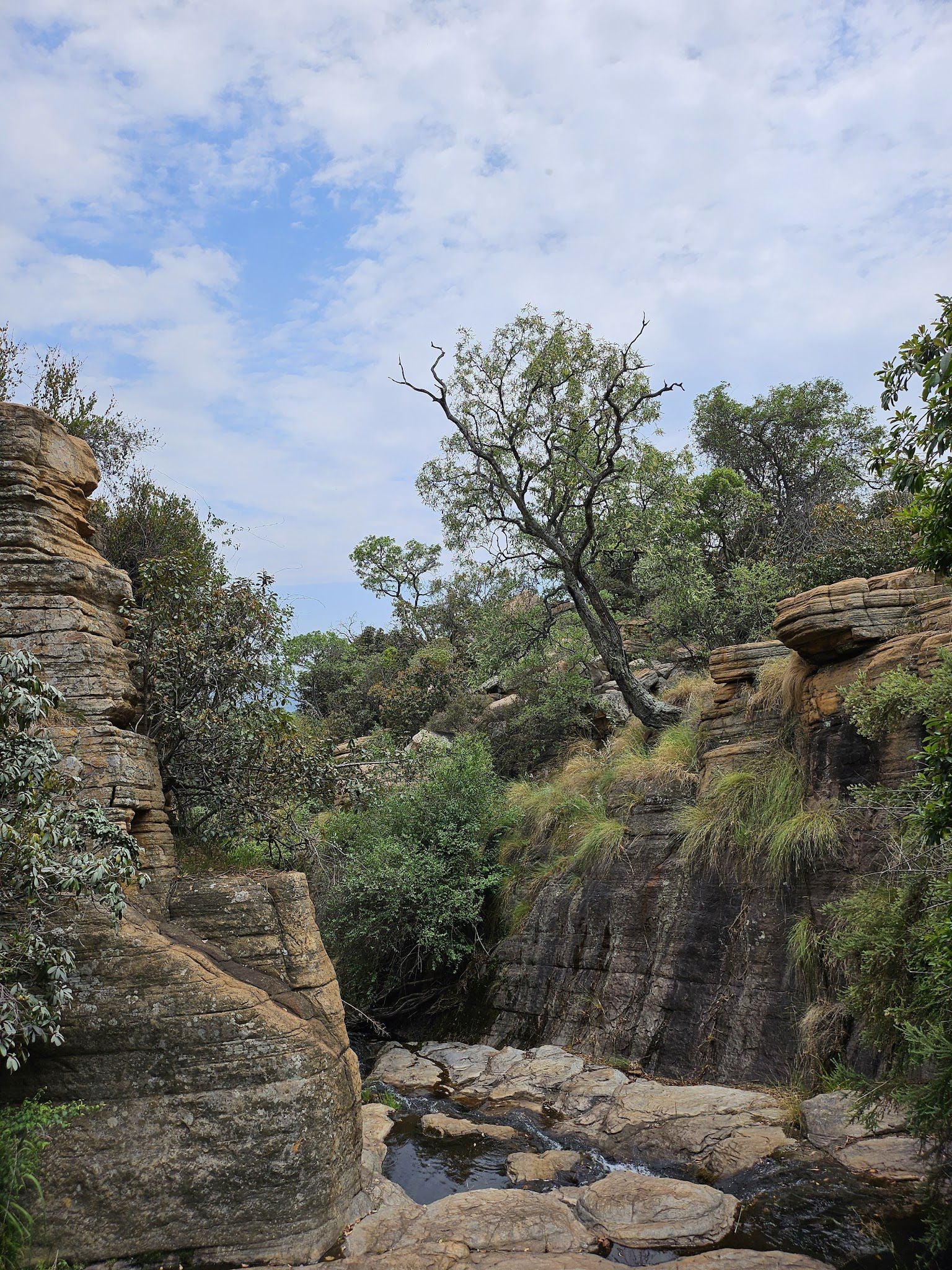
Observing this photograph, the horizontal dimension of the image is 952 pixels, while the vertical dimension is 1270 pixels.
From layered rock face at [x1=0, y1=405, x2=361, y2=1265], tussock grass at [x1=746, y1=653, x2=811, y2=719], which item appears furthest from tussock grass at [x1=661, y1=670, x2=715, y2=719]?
layered rock face at [x1=0, y1=405, x2=361, y2=1265]

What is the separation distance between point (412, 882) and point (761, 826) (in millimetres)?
5918

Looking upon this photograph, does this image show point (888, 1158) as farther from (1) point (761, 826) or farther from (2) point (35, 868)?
(2) point (35, 868)

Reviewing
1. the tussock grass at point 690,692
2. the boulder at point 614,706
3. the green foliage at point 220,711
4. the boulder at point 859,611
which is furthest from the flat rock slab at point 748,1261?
the boulder at point 614,706

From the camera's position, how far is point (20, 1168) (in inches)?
228

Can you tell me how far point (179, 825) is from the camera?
9000 millimetres

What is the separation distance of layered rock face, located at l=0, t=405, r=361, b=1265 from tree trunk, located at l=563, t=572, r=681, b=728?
904 cm

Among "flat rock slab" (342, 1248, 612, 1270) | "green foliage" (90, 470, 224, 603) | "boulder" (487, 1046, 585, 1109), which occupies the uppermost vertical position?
"green foliage" (90, 470, 224, 603)

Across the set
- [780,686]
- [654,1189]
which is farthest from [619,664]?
[654,1189]

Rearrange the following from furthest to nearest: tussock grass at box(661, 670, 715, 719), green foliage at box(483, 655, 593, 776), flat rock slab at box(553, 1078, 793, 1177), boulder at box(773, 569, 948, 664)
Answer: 1. green foliage at box(483, 655, 593, 776)
2. tussock grass at box(661, 670, 715, 719)
3. boulder at box(773, 569, 948, 664)
4. flat rock slab at box(553, 1078, 793, 1177)

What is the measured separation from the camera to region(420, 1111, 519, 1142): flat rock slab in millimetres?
9031

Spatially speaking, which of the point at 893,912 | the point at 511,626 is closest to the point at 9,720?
the point at 893,912

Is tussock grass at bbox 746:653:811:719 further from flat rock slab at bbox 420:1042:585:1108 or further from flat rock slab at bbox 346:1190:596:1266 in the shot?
flat rock slab at bbox 346:1190:596:1266

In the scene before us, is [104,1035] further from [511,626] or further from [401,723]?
[401,723]

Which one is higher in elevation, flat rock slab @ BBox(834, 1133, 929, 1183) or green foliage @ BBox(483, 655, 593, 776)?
green foliage @ BBox(483, 655, 593, 776)
